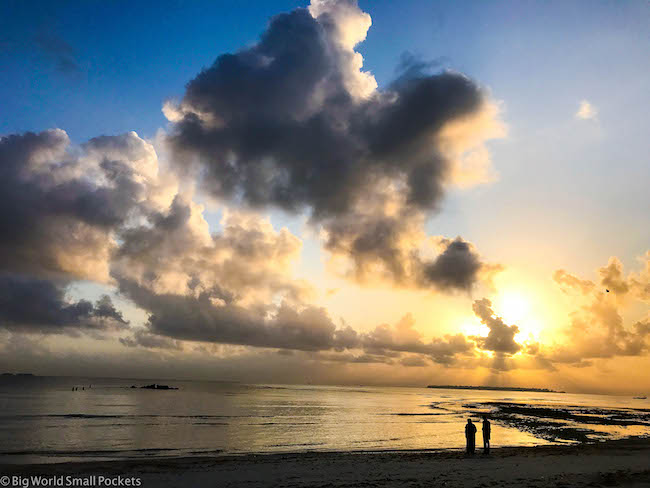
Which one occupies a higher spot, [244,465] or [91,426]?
[244,465]

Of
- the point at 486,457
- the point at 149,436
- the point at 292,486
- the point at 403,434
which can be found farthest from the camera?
the point at 403,434

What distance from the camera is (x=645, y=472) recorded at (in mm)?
24609

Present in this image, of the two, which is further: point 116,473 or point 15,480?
point 116,473

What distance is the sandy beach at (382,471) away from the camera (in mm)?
22406

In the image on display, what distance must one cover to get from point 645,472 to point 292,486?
20643 millimetres

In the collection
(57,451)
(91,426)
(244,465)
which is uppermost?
(244,465)

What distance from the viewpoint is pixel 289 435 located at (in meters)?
53.2

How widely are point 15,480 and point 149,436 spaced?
27669 millimetres

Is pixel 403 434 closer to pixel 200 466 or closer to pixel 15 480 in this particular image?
pixel 200 466

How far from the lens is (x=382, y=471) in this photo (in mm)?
26250

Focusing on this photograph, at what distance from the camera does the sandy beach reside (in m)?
22.4

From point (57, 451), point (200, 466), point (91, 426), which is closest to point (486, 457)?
point (200, 466)

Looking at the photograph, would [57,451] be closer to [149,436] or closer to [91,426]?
[149,436]

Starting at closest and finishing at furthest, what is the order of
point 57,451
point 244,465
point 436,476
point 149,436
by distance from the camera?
point 436,476 < point 244,465 < point 57,451 < point 149,436
